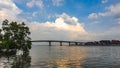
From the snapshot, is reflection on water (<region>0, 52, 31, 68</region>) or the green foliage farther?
the green foliage

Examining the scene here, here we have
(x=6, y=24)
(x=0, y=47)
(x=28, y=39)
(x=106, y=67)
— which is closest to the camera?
(x=106, y=67)

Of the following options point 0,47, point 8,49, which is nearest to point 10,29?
point 8,49

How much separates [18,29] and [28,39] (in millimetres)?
6909

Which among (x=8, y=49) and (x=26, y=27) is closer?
(x=26, y=27)

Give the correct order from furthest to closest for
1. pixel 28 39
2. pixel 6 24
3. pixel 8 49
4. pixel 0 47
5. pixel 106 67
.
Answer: pixel 0 47 → pixel 8 49 → pixel 6 24 → pixel 28 39 → pixel 106 67

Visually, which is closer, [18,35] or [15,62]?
[15,62]

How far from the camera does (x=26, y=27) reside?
104125 millimetres

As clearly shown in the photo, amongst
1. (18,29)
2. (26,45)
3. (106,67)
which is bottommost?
(106,67)

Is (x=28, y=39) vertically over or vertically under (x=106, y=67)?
over

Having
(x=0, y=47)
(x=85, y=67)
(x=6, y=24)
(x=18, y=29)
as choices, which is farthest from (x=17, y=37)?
(x=85, y=67)

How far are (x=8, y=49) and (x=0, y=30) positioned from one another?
45.0ft

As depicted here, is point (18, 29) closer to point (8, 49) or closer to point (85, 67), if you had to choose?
point (8, 49)

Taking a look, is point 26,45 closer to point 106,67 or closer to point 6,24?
point 6,24

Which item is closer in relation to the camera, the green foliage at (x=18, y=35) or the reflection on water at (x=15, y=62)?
the reflection on water at (x=15, y=62)
